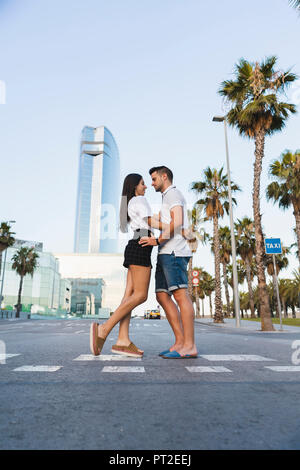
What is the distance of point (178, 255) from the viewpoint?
14.4ft

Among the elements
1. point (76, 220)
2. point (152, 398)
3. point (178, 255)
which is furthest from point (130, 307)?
point (76, 220)

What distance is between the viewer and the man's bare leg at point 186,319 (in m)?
4.22

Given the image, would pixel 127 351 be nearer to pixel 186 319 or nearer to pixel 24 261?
pixel 186 319

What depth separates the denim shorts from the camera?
4.32 meters

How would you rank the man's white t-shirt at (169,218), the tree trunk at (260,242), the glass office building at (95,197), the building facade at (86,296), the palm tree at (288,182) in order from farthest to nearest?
the glass office building at (95,197) < the building facade at (86,296) < the palm tree at (288,182) < the tree trunk at (260,242) < the man's white t-shirt at (169,218)

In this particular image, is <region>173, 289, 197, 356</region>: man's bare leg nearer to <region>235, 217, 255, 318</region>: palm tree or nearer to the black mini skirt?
the black mini skirt

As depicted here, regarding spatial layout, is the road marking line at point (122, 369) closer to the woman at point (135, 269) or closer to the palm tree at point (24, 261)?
the woman at point (135, 269)

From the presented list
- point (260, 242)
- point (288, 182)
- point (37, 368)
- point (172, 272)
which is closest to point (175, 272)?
point (172, 272)

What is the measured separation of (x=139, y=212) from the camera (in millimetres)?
4438

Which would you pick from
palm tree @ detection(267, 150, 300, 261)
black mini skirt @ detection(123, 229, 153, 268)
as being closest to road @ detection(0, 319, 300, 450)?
black mini skirt @ detection(123, 229, 153, 268)

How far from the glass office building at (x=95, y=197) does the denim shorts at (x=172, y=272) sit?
568 feet

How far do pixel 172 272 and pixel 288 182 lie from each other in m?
21.5

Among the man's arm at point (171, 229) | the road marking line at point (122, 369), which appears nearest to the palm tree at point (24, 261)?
the man's arm at point (171, 229)
